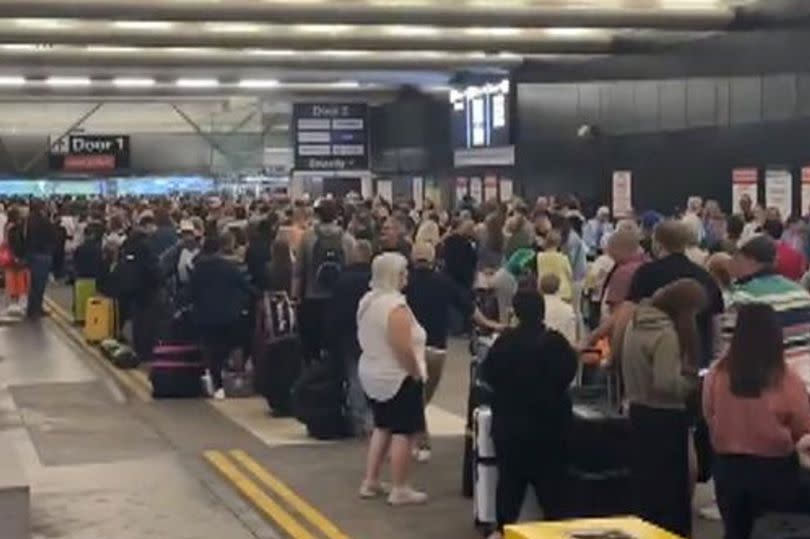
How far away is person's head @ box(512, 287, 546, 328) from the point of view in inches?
→ 311

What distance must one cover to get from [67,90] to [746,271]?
29.6m

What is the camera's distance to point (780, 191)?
20.7m

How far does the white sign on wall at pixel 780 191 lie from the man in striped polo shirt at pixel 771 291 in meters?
12.0

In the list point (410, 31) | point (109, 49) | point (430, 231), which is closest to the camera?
point (430, 231)

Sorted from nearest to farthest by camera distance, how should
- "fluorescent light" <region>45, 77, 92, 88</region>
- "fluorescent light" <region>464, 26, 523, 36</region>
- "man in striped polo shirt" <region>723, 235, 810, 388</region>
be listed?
"man in striped polo shirt" <region>723, 235, 810, 388</region> → "fluorescent light" <region>464, 26, 523, 36</region> → "fluorescent light" <region>45, 77, 92, 88</region>

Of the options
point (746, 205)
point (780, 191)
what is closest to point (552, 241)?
point (746, 205)

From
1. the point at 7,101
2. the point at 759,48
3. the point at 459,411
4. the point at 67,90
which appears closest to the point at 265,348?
the point at 459,411

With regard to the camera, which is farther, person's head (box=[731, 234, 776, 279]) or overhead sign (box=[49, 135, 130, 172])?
overhead sign (box=[49, 135, 130, 172])

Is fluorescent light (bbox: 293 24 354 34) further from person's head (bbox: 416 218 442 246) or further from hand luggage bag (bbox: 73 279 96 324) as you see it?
hand luggage bag (bbox: 73 279 96 324)

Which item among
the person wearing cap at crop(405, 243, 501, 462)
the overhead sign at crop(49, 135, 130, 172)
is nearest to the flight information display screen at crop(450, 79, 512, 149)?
the overhead sign at crop(49, 135, 130, 172)

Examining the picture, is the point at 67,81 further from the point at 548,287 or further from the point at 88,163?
the point at 548,287

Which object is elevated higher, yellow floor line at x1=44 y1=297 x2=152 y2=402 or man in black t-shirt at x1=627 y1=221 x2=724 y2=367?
man in black t-shirt at x1=627 y1=221 x2=724 y2=367

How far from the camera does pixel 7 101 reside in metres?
41.2

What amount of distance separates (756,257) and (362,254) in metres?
4.19
